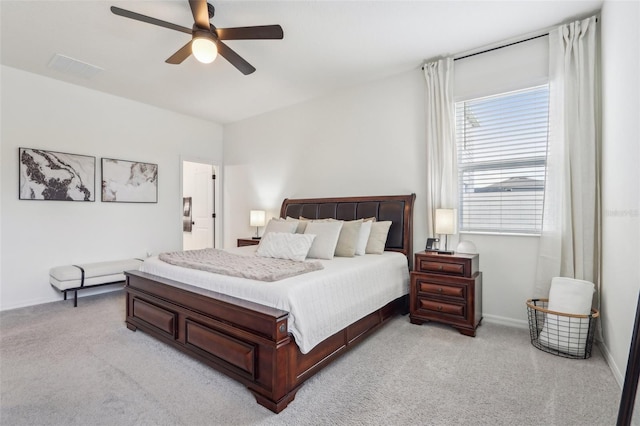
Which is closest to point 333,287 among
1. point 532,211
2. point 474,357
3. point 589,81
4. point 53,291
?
point 474,357

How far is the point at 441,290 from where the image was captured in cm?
294

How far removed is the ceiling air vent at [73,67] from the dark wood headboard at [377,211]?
9.79 ft

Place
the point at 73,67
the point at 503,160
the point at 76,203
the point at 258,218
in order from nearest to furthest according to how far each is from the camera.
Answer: the point at 503,160 < the point at 73,67 < the point at 76,203 < the point at 258,218

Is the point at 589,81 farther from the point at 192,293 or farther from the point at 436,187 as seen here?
the point at 192,293

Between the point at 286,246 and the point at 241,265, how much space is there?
1.94ft

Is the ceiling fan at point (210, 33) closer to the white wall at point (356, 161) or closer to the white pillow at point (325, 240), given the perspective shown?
the white pillow at point (325, 240)

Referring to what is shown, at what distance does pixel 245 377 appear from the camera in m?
1.88

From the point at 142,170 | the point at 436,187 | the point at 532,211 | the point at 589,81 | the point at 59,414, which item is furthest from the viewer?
the point at 142,170

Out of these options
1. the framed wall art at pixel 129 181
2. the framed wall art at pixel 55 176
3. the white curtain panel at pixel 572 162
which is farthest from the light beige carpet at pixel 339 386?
the framed wall art at pixel 129 181

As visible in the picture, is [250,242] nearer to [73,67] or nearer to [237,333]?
[237,333]

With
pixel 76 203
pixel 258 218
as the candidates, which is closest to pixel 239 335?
pixel 258 218

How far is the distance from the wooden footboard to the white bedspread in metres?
0.06

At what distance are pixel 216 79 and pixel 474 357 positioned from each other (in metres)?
4.08

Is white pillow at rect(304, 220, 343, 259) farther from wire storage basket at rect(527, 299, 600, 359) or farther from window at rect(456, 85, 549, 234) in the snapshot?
wire storage basket at rect(527, 299, 600, 359)
